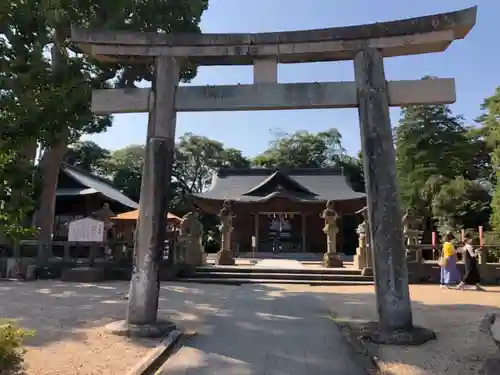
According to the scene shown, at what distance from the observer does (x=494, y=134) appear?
22828mm

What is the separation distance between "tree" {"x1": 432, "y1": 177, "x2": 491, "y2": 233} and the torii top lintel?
Result: 62.8 ft

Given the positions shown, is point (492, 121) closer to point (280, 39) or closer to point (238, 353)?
point (280, 39)

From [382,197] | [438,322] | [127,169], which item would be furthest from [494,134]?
[127,169]

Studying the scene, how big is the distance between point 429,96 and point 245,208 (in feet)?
65.7

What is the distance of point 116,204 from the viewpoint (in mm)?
27109

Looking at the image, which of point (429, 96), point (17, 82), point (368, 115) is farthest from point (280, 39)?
point (17, 82)

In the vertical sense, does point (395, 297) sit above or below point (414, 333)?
above

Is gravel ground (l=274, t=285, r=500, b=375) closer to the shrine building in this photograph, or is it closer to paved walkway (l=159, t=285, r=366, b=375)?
paved walkway (l=159, t=285, r=366, b=375)

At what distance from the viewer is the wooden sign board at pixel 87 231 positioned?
1459 cm

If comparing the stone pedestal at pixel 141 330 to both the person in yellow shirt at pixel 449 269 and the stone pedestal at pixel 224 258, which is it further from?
the stone pedestal at pixel 224 258

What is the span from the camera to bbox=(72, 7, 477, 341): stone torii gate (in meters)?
6.09

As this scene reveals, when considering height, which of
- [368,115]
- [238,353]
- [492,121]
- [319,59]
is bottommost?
[238,353]

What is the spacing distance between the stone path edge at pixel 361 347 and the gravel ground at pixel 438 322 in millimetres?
107

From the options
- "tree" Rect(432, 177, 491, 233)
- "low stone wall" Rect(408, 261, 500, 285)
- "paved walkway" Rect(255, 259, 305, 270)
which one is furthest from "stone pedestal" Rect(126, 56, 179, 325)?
"tree" Rect(432, 177, 491, 233)
